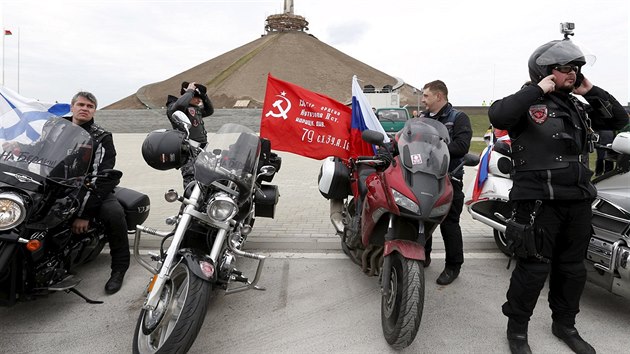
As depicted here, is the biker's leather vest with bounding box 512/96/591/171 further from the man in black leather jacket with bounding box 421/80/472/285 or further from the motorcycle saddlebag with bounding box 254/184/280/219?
the motorcycle saddlebag with bounding box 254/184/280/219

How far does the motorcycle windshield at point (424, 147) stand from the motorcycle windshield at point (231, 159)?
41.2 inches

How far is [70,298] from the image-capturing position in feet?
11.4

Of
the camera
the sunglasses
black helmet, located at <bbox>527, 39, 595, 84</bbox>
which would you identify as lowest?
the sunglasses

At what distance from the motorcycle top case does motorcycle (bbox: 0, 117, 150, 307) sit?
2048 millimetres

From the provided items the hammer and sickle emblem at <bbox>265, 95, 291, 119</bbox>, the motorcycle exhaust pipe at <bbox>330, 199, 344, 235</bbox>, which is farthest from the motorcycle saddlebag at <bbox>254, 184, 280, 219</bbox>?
the hammer and sickle emblem at <bbox>265, 95, 291, 119</bbox>

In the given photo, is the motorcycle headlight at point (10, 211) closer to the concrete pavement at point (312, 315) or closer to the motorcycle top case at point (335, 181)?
the concrete pavement at point (312, 315)

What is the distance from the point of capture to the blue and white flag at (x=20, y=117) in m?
3.08

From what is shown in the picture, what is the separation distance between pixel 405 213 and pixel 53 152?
251 centimetres

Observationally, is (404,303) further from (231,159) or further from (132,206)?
(132,206)

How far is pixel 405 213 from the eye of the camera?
8.89 feet

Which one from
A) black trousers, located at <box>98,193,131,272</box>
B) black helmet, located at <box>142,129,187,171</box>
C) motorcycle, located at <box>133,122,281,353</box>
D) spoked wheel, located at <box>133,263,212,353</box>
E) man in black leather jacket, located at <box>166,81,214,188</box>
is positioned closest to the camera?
spoked wheel, located at <box>133,263,212,353</box>

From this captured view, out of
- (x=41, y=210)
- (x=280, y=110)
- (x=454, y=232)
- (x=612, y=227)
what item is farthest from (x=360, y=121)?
(x=41, y=210)

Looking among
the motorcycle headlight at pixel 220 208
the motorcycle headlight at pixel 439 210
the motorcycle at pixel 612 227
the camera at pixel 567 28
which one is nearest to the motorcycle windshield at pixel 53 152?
the motorcycle headlight at pixel 220 208

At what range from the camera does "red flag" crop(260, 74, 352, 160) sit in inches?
175
